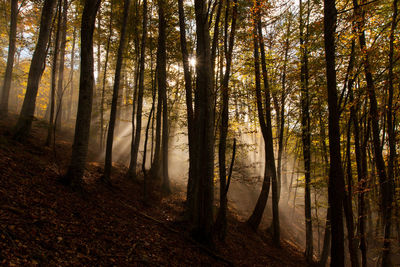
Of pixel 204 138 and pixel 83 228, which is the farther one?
pixel 204 138

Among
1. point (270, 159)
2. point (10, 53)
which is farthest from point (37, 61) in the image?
point (270, 159)

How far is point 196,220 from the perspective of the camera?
6.23m

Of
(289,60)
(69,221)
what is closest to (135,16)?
(289,60)

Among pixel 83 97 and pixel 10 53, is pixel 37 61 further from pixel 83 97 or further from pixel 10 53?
pixel 10 53

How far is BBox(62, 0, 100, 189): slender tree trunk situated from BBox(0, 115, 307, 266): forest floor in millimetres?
437

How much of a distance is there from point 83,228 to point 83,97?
3.31 metres

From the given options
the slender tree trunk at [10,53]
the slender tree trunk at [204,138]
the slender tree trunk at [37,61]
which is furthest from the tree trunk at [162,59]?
the slender tree trunk at [10,53]

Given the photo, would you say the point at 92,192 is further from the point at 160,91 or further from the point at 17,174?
the point at 160,91

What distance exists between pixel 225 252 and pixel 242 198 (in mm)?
14461

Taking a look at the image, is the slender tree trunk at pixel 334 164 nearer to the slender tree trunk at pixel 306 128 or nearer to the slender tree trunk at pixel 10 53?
the slender tree trunk at pixel 306 128

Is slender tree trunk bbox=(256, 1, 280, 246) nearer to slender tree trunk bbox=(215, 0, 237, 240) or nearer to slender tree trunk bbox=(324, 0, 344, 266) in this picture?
slender tree trunk bbox=(215, 0, 237, 240)

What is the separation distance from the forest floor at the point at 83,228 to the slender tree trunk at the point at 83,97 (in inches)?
17.2

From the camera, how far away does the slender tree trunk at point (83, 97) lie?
5.70 meters

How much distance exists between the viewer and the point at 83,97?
5.79 m
